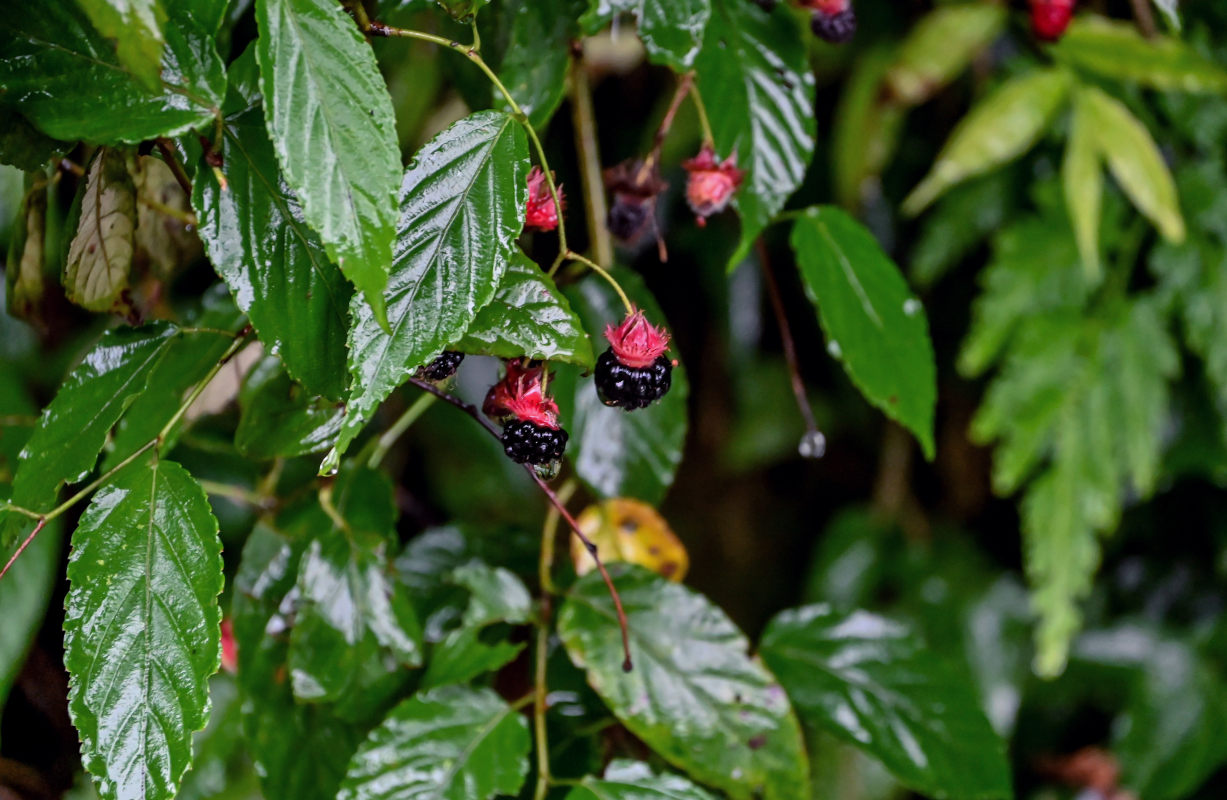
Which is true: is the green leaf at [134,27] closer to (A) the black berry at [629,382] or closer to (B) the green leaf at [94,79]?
(B) the green leaf at [94,79]

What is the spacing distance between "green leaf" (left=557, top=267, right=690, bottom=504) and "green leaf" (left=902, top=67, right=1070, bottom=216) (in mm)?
415

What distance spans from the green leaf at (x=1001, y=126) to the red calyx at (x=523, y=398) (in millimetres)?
583

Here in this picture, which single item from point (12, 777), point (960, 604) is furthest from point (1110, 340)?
point (12, 777)

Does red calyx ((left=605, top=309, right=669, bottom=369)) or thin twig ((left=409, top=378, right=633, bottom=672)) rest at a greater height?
red calyx ((left=605, top=309, right=669, bottom=369))

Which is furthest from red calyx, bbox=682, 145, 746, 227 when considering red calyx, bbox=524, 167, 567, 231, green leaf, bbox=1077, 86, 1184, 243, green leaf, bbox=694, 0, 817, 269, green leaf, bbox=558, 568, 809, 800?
green leaf, bbox=1077, 86, 1184, 243

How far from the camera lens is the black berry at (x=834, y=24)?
1.88 feet

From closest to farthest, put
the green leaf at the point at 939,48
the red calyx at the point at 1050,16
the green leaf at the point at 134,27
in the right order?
the green leaf at the point at 134,27, the red calyx at the point at 1050,16, the green leaf at the point at 939,48

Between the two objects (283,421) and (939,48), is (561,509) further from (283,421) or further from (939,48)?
(939,48)

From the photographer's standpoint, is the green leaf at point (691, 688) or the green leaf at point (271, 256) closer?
the green leaf at point (271, 256)

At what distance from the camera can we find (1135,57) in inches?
34.9

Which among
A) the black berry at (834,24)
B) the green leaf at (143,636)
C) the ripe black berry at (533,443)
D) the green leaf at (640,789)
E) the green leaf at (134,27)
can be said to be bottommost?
the green leaf at (640,789)

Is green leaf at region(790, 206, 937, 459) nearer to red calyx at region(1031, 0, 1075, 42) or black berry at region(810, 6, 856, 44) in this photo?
black berry at region(810, 6, 856, 44)

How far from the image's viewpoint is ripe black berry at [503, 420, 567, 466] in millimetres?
419

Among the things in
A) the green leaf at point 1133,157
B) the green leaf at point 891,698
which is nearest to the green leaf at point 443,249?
the green leaf at point 891,698
